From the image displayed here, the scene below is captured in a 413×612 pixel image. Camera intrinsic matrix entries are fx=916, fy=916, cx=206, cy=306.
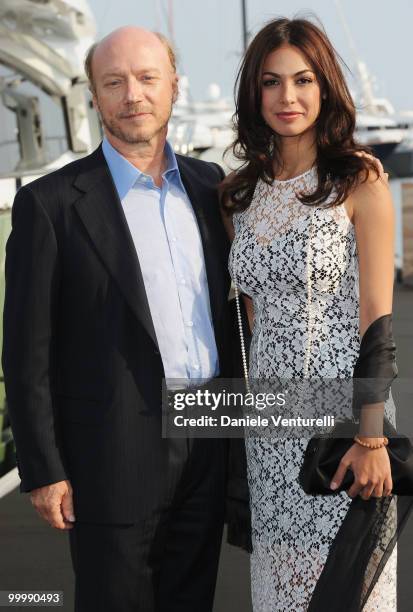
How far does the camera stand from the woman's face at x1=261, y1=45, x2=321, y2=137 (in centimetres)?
249

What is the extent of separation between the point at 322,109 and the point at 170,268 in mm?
616

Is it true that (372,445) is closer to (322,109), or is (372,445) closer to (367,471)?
(367,471)

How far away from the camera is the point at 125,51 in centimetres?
253

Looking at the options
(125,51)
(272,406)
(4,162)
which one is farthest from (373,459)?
(4,162)

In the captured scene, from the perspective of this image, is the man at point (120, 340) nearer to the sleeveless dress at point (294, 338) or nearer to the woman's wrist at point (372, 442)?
the sleeveless dress at point (294, 338)

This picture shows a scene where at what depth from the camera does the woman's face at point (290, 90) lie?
2488 millimetres

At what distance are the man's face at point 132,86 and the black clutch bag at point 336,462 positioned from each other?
0.96 m

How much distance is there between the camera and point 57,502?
248 centimetres

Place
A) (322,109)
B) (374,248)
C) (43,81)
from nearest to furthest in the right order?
(374,248), (322,109), (43,81)

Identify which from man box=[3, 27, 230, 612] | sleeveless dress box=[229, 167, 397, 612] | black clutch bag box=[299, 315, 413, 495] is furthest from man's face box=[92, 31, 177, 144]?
black clutch bag box=[299, 315, 413, 495]

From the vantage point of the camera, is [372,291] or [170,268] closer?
[372,291]

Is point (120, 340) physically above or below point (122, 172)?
below

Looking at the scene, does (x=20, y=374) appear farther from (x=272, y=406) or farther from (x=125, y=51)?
(x=125, y=51)

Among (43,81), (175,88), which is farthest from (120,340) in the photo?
(43,81)
